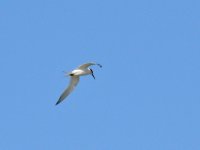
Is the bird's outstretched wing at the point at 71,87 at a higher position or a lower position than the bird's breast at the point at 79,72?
higher

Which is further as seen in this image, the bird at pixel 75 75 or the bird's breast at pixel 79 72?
the bird's breast at pixel 79 72

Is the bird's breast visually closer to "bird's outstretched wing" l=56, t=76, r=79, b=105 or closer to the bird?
the bird

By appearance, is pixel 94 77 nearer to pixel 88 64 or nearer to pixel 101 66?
pixel 88 64

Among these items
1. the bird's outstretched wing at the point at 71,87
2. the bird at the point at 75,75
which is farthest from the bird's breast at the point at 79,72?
the bird's outstretched wing at the point at 71,87

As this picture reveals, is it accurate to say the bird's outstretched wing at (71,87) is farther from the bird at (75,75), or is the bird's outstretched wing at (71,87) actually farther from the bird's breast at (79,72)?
the bird's breast at (79,72)

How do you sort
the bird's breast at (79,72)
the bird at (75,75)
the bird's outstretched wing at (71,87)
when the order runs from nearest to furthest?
the bird at (75,75) < the bird's breast at (79,72) < the bird's outstretched wing at (71,87)

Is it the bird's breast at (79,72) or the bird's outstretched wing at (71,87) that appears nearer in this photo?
the bird's breast at (79,72)

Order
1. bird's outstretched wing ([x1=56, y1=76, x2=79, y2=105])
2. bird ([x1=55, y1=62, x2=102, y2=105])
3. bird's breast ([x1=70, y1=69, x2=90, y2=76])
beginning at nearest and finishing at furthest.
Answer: bird ([x1=55, y1=62, x2=102, y2=105]), bird's breast ([x1=70, y1=69, x2=90, y2=76]), bird's outstretched wing ([x1=56, y1=76, x2=79, y2=105])

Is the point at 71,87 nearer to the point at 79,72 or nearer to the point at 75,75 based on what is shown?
the point at 75,75

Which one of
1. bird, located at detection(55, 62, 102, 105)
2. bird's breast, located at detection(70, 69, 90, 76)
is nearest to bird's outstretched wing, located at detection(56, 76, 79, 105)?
bird, located at detection(55, 62, 102, 105)

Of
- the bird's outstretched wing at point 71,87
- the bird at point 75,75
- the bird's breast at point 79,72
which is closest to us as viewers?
the bird at point 75,75

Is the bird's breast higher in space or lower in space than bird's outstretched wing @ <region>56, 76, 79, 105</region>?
lower

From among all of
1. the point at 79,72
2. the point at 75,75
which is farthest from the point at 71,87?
the point at 79,72

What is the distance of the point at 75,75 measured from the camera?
52469mm
